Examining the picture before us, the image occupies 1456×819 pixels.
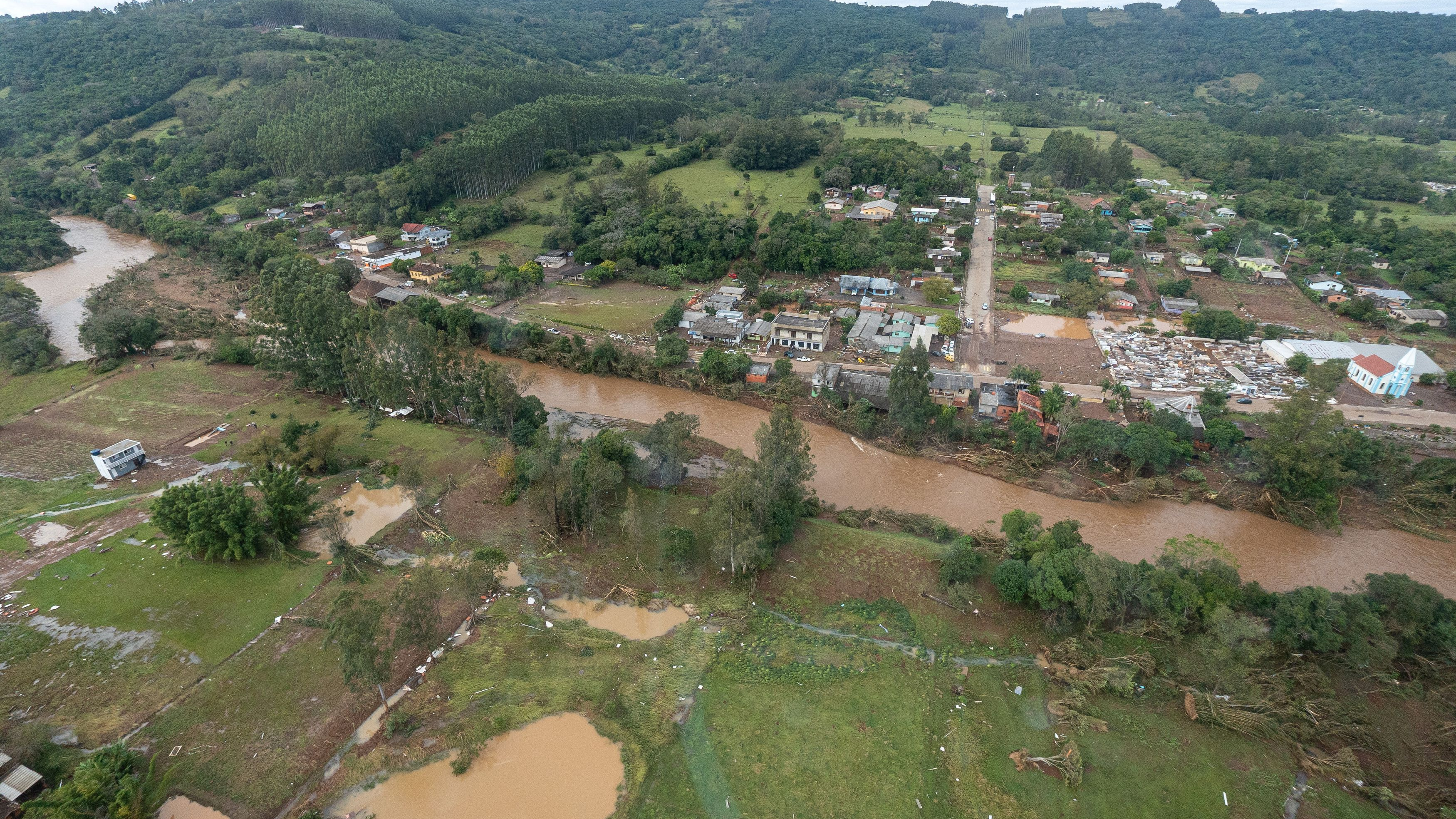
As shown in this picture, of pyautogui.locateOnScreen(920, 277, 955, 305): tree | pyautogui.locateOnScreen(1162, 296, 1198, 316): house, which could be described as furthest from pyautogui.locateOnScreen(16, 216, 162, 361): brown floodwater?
pyautogui.locateOnScreen(1162, 296, 1198, 316): house

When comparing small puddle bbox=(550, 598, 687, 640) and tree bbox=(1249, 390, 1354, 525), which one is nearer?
small puddle bbox=(550, 598, 687, 640)

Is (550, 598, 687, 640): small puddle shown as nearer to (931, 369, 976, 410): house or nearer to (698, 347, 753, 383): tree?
(698, 347, 753, 383): tree

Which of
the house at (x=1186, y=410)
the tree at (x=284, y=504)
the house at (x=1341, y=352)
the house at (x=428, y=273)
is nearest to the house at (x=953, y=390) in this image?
the house at (x=1186, y=410)

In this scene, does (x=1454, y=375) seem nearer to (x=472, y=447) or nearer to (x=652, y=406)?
(x=652, y=406)

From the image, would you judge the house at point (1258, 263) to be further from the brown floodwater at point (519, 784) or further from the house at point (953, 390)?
the brown floodwater at point (519, 784)

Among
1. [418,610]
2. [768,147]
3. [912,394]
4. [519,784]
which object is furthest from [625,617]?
[768,147]

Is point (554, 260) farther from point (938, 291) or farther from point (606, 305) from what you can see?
point (938, 291)

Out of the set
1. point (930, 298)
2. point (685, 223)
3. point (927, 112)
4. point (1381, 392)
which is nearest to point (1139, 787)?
point (1381, 392)
